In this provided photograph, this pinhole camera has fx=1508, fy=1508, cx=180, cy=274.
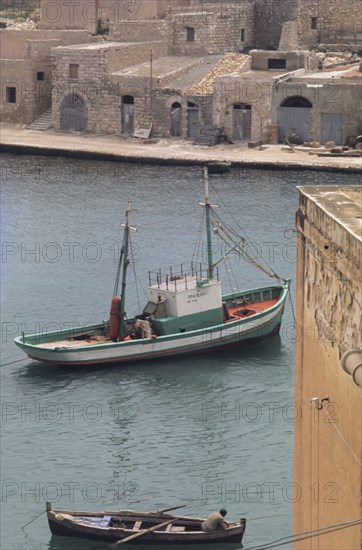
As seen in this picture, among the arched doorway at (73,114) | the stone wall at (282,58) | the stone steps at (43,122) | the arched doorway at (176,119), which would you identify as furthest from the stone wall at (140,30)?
the stone steps at (43,122)

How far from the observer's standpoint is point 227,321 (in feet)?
123

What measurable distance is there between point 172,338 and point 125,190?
17754 mm

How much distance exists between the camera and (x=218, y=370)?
3466 cm

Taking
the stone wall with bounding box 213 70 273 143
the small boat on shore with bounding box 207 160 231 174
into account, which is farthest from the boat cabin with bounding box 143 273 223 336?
the stone wall with bounding box 213 70 273 143

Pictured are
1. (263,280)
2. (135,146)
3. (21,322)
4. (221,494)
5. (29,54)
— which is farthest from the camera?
(29,54)

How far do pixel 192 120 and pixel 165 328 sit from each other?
973 inches

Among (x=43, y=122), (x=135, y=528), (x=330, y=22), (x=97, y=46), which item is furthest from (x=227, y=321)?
(x=330, y=22)

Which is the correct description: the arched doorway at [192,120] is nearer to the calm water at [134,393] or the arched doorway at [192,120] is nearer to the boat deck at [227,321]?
the calm water at [134,393]

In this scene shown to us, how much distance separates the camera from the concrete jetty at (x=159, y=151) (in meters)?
55.3

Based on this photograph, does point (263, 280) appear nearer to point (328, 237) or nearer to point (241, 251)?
point (241, 251)

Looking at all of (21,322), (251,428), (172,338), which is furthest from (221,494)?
(21,322)

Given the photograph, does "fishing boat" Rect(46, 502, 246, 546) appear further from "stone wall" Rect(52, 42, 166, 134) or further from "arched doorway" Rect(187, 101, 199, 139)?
"stone wall" Rect(52, 42, 166, 134)

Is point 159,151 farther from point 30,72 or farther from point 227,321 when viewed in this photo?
point 227,321

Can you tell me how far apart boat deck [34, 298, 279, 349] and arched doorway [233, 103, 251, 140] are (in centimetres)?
2140
